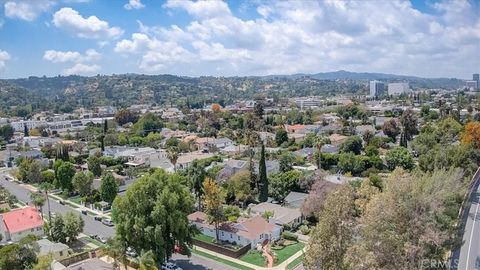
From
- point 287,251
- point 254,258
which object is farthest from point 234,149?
point 254,258

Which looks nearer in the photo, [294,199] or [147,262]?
[147,262]

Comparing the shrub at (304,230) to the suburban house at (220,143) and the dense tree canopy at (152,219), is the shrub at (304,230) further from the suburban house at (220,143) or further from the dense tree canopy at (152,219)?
the suburban house at (220,143)

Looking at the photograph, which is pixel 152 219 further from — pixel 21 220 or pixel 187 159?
pixel 187 159

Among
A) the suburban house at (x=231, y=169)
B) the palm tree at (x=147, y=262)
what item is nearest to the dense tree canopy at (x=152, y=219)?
the palm tree at (x=147, y=262)

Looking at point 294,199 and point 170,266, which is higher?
point 294,199

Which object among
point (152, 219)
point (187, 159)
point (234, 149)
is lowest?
point (234, 149)
